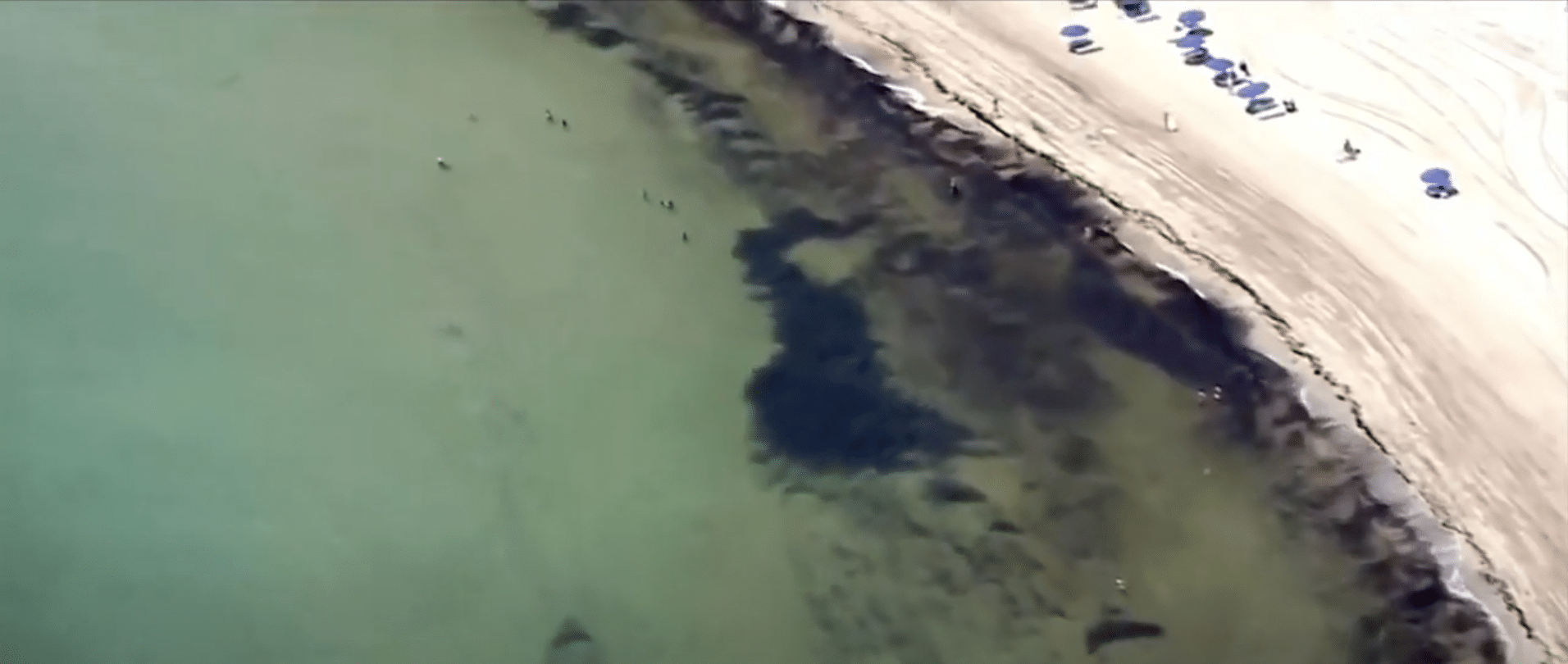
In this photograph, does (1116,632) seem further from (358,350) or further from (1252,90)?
(358,350)

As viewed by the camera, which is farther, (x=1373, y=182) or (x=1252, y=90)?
(x=1252, y=90)

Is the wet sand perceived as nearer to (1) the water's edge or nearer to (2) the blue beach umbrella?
(1) the water's edge

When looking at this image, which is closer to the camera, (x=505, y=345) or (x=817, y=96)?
(x=505, y=345)

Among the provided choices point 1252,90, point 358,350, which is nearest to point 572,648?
point 358,350

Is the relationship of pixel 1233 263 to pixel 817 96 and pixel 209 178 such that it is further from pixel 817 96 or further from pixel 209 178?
pixel 209 178

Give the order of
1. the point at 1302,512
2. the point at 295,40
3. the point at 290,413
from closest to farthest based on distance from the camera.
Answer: the point at 1302,512, the point at 290,413, the point at 295,40

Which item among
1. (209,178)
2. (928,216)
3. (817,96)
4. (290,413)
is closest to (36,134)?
(209,178)

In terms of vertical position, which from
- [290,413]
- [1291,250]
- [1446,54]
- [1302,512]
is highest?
[1446,54]

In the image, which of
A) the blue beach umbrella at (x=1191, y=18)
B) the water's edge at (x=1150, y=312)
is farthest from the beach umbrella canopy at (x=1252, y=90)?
the water's edge at (x=1150, y=312)
